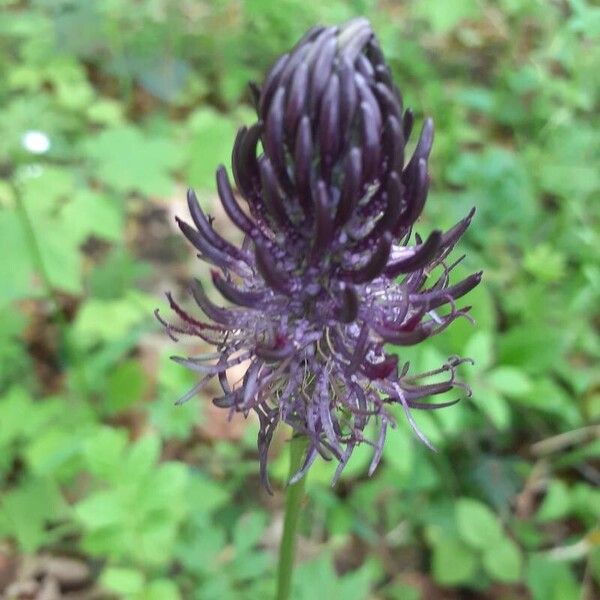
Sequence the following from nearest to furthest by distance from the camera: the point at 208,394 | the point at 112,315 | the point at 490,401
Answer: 1. the point at 490,401
2. the point at 112,315
3. the point at 208,394

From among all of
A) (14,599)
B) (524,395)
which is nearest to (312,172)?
(524,395)

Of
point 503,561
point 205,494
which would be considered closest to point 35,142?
point 205,494

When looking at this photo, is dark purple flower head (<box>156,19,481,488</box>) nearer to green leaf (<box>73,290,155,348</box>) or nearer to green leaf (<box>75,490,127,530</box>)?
green leaf (<box>75,490,127,530</box>)

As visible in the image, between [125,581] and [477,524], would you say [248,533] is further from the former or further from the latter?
[477,524]

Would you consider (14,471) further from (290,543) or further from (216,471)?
(290,543)

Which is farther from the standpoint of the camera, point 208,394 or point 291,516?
point 208,394

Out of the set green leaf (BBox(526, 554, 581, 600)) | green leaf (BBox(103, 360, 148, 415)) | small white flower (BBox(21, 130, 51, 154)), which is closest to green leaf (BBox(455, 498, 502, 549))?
green leaf (BBox(526, 554, 581, 600))
